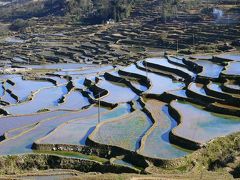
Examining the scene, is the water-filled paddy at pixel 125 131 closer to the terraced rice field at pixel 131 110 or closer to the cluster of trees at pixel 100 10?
the terraced rice field at pixel 131 110

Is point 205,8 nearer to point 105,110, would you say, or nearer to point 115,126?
point 105,110

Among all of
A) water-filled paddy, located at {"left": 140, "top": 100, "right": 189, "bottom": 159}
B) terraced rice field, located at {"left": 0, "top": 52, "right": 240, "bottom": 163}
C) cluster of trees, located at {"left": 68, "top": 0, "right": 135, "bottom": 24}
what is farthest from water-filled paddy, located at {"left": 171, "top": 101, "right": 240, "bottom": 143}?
cluster of trees, located at {"left": 68, "top": 0, "right": 135, "bottom": 24}

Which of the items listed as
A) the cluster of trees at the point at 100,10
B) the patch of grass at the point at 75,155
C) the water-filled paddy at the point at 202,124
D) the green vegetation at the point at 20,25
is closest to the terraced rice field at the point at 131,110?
the water-filled paddy at the point at 202,124

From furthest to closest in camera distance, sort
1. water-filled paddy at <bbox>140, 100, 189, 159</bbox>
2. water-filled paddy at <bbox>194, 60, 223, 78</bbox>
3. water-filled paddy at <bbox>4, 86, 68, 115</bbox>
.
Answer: water-filled paddy at <bbox>194, 60, 223, 78</bbox>
water-filled paddy at <bbox>4, 86, 68, 115</bbox>
water-filled paddy at <bbox>140, 100, 189, 159</bbox>

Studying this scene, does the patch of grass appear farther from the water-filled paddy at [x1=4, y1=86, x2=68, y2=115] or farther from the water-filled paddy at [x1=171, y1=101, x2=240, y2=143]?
the water-filled paddy at [x1=4, y1=86, x2=68, y2=115]

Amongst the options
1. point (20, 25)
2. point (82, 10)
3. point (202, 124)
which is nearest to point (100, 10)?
point (82, 10)

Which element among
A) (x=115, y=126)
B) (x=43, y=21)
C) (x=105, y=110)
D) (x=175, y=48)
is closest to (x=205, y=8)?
(x=175, y=48)

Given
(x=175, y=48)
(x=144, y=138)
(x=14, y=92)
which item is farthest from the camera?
(x=175, y=48)

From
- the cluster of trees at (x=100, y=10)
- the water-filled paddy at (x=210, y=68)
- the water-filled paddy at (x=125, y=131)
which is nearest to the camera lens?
the water-filled paddy at (x=125, y=131)

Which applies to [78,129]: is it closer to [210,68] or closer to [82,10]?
[210,68]
